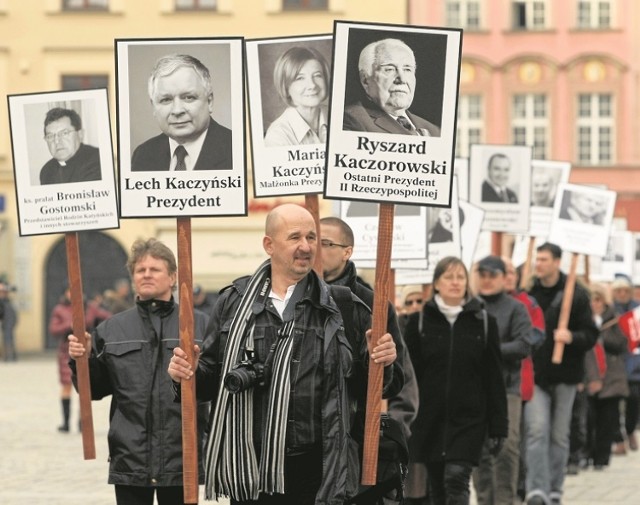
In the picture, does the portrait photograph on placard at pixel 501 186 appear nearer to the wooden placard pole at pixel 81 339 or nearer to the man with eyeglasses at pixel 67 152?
the man with eyeglasses at pixel 67 152

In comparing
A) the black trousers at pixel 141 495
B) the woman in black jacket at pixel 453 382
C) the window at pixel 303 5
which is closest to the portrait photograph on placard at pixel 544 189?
the woman in black jacket at pixel 453 382

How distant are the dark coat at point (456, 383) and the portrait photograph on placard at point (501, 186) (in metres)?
5.94

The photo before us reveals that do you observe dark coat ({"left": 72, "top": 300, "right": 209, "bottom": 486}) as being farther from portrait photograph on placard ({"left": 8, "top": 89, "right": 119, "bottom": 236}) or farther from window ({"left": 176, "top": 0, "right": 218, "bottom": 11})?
window ({"left": 176, "top": 0, "right": 218, "bottom": 11})

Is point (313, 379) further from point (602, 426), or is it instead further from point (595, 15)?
point (595, 15)

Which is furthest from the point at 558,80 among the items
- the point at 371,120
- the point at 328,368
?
the point at 328,368

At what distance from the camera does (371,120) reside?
8.16 m

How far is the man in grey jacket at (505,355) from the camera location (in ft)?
40.0

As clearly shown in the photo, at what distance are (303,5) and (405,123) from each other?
133 ft

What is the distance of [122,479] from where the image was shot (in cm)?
835

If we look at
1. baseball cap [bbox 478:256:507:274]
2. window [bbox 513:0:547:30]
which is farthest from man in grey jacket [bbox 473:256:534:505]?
window [bbox 513:0:547:30]

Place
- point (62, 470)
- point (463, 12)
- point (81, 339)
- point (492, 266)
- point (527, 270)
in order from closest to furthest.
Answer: point (81, 339), point (492, 266), point (62, 470), point (527, 270), point (463, 12)

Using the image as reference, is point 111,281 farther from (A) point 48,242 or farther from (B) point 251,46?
(B) point 251,46

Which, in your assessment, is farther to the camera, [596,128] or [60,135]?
[596,128]

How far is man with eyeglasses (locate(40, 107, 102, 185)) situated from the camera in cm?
931
